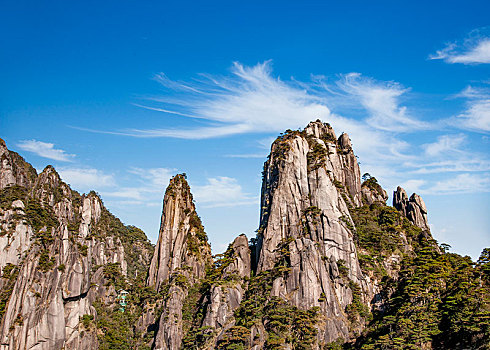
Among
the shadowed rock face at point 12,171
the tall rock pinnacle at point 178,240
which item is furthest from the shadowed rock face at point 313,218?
the shadowed rock face at point 12,171

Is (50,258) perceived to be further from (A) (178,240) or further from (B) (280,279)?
(B) (280,279)

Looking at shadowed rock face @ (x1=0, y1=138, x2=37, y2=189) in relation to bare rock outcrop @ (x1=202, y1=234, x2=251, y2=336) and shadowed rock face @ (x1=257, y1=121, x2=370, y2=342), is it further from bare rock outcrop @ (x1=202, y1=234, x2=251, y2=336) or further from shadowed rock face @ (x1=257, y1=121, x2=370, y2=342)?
shadowed rock face @ (x1=257, y1=121, x2=370, y2=342)

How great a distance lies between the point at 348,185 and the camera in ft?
252

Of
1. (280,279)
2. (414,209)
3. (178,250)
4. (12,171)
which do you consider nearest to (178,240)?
(178,250)

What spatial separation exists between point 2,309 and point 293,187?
5011cm

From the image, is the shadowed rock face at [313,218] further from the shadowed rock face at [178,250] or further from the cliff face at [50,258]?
the cliff face at [50,258]

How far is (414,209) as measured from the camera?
2960 inches

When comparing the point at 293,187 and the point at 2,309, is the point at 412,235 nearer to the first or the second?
the point at 293,187

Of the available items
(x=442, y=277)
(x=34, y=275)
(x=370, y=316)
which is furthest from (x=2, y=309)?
(x=442, y=277)

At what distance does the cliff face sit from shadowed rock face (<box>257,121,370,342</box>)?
99.8 feet

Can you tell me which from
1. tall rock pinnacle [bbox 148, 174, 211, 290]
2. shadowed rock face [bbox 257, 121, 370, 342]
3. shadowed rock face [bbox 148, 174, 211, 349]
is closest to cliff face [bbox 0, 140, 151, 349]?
tall rock pinnacle [bbox 148, 174, 211, 290]

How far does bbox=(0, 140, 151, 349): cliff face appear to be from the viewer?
6419cm

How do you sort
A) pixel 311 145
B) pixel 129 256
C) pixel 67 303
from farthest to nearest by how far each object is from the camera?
pixel 129 256
pixel 311 145
pixel 67 303

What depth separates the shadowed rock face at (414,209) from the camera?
245 ft
